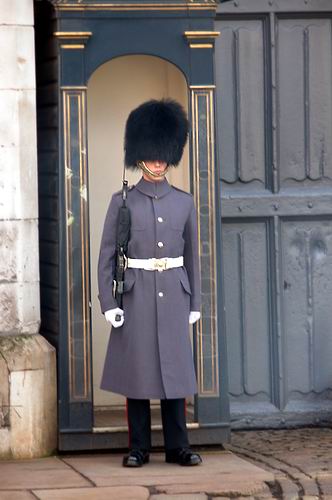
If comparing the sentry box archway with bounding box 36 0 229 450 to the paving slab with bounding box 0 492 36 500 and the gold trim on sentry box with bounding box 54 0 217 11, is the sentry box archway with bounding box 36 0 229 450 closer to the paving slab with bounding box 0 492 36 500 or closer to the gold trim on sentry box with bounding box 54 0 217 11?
the gold trim on sentry box with bounding box 54 0 217 11

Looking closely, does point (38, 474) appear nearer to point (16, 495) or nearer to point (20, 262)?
point (16, 495)

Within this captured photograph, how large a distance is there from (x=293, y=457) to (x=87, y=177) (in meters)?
1.69

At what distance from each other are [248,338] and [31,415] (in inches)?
54.6

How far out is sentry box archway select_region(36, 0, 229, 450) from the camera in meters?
7.69

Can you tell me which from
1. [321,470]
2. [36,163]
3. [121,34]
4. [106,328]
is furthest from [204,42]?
[321,470]

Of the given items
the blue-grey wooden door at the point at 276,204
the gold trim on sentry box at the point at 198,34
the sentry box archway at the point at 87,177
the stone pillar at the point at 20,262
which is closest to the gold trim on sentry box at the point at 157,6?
the sentry box archway at the point at 87,177

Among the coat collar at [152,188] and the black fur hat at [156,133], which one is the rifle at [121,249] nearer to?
the coat collar at [152,188]

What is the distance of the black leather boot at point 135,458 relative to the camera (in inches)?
293

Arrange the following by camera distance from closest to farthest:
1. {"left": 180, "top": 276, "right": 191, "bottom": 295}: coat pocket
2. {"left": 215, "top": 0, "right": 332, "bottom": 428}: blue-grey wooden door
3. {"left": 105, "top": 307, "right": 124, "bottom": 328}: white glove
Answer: {"left": 105, "top": 307, "right": 124, "bottom": 328}: white glove → {"left": 180, "top": 276, "right": 191, "bottom": 295}: coat pocket → {"left": 215, "top": 0, "right": 332, "bottom": 428}: blue-grey wooden door

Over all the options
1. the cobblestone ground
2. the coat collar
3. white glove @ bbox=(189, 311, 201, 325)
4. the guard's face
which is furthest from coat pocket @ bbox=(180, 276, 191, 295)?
the cobblestone ground

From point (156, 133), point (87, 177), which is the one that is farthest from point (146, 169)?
point (87, 177)

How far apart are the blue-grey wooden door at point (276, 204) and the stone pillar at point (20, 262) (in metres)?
1.14

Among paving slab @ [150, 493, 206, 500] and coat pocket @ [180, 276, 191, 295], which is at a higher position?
coat pocket @ [180, 276, 191, 295]

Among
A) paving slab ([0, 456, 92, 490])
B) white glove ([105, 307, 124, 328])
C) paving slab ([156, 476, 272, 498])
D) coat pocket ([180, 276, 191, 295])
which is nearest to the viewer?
paving slab ([156, 476, 272, 498])
